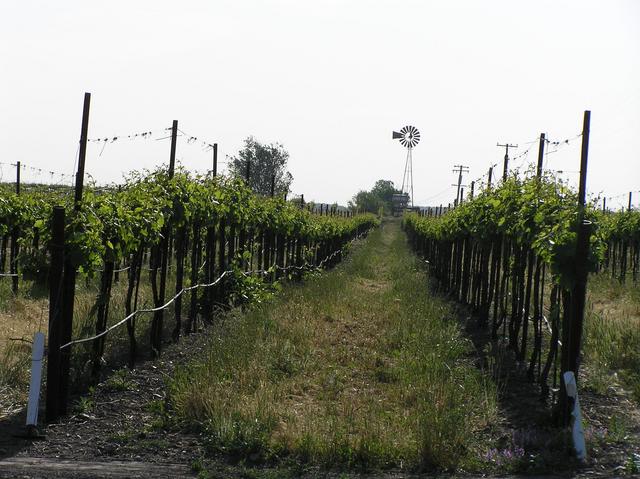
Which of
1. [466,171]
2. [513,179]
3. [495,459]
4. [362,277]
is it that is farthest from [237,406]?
[466,171]

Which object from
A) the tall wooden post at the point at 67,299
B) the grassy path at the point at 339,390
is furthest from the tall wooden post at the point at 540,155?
the tall wooden post at the point at 67,299

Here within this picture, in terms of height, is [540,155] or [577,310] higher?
[540,155]

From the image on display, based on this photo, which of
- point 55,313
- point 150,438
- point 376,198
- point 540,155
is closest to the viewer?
point 150,438

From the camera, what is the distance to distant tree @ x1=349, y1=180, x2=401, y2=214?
120 meters

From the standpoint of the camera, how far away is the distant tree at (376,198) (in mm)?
120400

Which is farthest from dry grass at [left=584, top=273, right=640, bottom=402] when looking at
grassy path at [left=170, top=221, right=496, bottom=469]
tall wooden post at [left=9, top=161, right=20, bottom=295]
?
tall wooden post at [left=9, top=161, right=20, bottom=295]

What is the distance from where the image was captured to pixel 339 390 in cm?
694

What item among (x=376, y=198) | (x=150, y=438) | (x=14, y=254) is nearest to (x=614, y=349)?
(x=150, y=438)

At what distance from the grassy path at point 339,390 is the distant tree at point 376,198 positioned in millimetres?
91014

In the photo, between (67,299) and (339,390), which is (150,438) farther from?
(339,390)

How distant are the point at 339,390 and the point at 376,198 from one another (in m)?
120

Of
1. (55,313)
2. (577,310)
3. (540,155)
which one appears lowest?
(55,313)

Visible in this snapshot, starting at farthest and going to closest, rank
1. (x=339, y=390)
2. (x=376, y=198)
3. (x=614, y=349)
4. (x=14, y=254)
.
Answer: (x=376, y=198) < (x=14, y=254) < (x=614, y=349) < (x=339, y=390)

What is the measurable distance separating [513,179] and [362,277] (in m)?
9.94
